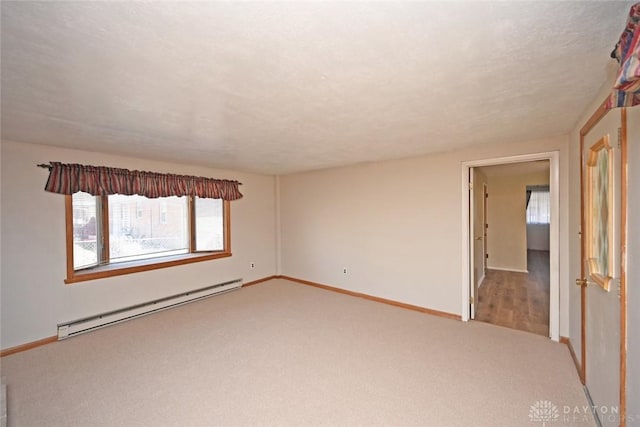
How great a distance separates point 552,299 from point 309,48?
3540 mm

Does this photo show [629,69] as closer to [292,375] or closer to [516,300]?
[292,375]

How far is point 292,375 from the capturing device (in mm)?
2330

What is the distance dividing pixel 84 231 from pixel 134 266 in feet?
2.36

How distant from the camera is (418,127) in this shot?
2525 millimetres

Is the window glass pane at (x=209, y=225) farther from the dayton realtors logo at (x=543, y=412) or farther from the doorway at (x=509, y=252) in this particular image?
the dayton realtors logo at (x=543, y=412)

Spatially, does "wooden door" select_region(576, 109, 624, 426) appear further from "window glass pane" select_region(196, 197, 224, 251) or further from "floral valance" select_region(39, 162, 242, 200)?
"window glass pane" select_region(196, 197, 224, 251)

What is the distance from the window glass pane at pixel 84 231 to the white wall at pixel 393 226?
312 centimetres

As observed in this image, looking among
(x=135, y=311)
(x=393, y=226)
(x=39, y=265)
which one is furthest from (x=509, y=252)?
(x=39, y=265)

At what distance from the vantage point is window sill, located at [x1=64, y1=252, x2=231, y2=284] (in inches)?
127

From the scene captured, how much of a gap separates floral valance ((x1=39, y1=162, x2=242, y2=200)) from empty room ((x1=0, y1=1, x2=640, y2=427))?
2 centimetres

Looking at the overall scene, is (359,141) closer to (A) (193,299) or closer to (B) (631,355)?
Answer: (B) (631,355)

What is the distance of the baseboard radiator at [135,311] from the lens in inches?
121

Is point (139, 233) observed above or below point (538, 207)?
below

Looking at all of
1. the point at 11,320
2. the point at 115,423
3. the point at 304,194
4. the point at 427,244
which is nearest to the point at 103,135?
the point at 11,320
